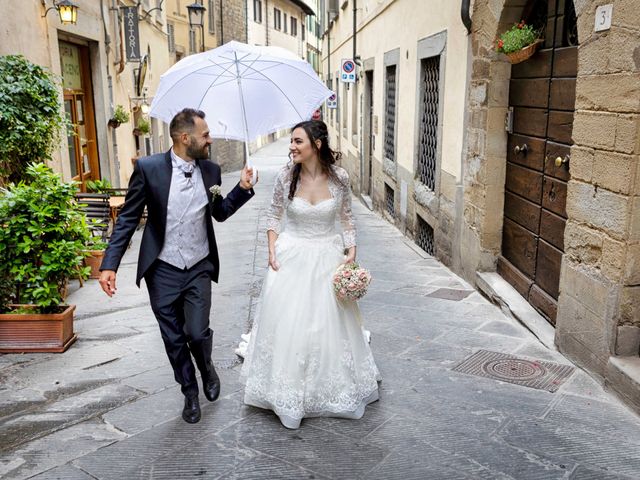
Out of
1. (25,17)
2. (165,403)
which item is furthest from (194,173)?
(25,17)

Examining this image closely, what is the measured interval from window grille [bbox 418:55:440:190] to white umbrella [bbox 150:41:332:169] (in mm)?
4552

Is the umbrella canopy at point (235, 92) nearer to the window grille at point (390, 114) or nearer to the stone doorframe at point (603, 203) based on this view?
the stone doorframe at point (603, 203)

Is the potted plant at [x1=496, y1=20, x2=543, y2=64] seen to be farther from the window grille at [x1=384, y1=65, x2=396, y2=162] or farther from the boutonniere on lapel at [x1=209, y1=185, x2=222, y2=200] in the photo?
the window grille at [x1=384, y1=65, x2=396, y2=162]

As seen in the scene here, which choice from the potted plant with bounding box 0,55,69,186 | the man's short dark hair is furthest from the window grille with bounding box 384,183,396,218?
the man's short dark hair

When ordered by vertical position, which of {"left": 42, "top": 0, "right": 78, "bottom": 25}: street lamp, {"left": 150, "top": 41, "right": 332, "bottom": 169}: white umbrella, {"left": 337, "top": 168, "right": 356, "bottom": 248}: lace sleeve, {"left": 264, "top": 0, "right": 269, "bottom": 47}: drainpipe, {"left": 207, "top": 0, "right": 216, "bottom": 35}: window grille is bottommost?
{"left": 337, "top": 168, "right": 356, "bottom": 248}: lace sleeve

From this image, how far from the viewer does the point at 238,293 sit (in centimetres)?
660

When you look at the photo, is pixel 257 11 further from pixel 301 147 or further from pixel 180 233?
pixel 180 233

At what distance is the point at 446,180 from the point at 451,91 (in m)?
1.04

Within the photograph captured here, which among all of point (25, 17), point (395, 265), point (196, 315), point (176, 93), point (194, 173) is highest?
point (25, 17)

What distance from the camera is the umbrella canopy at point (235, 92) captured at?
4.05m

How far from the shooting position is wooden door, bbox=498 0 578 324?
4906 mm

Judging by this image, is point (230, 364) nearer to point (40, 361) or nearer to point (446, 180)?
point (40, 361)

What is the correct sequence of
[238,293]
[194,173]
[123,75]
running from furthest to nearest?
[123,75]
[238,293]
[194,173]

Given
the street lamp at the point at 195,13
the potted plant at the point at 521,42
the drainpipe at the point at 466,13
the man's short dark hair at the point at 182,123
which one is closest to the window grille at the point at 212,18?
the street lamp at the point at 195,13
